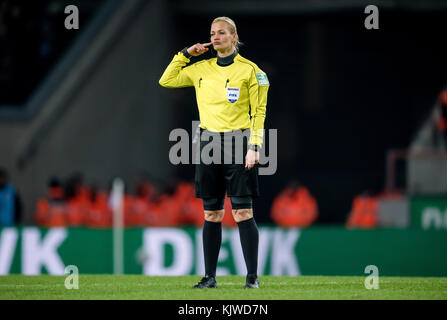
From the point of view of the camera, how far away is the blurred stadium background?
13914mm

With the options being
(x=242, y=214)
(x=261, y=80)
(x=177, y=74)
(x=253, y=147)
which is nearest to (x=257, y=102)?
(x=261, y=80)

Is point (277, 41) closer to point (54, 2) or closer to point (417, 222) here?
point (54, 2)

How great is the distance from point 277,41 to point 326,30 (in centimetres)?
126

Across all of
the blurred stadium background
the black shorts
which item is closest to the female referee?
the black shorts

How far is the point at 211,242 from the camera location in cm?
786

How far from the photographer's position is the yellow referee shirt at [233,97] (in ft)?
25.2

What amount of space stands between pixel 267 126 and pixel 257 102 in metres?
16.5

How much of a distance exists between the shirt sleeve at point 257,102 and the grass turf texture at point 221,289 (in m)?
1.20

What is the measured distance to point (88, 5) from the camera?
74.5ft

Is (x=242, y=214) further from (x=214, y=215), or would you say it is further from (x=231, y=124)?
(x=231, y=124)

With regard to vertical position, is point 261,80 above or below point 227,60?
below

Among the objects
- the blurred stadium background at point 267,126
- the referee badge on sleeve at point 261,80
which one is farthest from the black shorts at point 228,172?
the blurred stadium background at point 267,126

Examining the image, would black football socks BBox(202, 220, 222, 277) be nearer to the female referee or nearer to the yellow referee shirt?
the female referee
